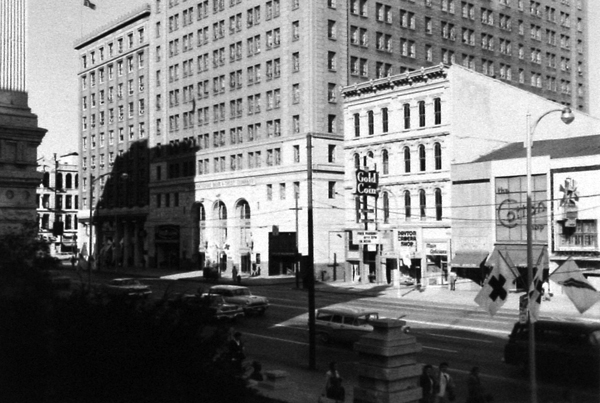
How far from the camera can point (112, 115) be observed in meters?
104

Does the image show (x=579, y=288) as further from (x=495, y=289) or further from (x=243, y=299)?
(x=243, y=299)

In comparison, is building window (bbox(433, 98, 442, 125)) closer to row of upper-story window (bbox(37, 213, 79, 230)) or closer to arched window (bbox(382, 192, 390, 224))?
arched window (bbox(382, 192, 390, 224))

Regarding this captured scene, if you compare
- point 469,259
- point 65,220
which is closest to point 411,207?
point 469,259

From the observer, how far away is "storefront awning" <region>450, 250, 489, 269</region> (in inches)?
2206

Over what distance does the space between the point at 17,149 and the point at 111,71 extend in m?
83.7

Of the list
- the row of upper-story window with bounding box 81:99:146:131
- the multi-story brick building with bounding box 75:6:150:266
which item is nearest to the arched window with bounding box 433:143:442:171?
the multi-story brick building with bounding box 75:6:150:266

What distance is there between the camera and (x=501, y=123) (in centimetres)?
6359

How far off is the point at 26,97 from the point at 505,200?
1584 inches

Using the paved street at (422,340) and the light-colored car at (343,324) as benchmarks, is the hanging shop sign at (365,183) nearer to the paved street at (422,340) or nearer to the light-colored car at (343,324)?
the paved street at (422,340)

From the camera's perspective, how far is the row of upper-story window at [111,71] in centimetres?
9931

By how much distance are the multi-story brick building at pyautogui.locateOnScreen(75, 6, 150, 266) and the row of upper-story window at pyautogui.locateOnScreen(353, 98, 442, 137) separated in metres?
42.4

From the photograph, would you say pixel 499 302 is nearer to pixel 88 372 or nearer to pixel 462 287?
pixel 88 372

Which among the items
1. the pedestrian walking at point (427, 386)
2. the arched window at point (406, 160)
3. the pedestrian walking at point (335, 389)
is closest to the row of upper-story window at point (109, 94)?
the arched window at point (406, 160)

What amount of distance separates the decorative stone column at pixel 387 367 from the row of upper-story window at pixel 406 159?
43.2 meters
